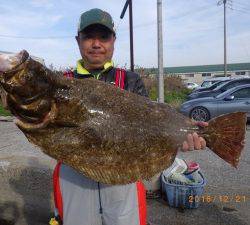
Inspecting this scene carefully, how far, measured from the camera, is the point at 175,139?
3.04 m

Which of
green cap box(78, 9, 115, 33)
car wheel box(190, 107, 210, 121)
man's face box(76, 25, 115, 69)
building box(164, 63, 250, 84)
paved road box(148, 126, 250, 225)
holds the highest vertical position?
building box(164, 63, 250, 84)

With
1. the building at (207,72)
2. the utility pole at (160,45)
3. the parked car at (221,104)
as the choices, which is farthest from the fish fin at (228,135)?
the building at (207,72)

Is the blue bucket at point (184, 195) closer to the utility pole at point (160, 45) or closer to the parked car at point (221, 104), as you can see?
the utility pole at point (160, 45)

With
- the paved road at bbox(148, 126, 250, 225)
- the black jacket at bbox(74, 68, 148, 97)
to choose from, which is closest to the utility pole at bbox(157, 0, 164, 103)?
the paved road at bbox(148, 126, 250, 225)

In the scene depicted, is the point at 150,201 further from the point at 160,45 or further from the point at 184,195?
the point at 160,45

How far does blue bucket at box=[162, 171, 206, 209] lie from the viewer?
19.0ft

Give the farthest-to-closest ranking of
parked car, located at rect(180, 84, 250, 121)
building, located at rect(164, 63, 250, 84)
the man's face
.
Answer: building, located at rect(164, 63, 250, 84) < parked car, located at rect(180, 84, 250, 121) < the man's face

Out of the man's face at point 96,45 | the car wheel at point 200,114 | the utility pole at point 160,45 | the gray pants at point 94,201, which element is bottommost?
the gray pants at point 94,201

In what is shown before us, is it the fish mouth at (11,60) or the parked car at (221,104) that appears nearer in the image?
the fish mouth at (11,60)

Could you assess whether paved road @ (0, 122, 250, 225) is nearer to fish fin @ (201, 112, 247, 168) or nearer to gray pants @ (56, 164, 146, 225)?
gray pants @ (56, 164, 146, 225)

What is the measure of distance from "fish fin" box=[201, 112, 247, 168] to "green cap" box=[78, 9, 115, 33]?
112 centimetres

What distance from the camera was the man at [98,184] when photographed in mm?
3174

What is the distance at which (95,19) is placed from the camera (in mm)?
3229

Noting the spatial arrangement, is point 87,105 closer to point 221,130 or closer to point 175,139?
point 175,139
